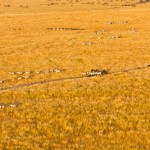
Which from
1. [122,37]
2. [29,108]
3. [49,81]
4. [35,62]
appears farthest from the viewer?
[122,37]

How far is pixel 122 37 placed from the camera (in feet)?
209

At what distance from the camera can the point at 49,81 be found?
119ft

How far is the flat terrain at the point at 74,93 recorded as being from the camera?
2191cm

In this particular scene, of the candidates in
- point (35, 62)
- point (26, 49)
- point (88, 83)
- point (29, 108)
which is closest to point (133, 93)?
point (88, 83)

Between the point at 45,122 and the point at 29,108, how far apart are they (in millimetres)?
3086

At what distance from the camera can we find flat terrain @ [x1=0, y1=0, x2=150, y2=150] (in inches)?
862

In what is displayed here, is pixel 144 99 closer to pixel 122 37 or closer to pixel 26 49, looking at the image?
pixel 26 49

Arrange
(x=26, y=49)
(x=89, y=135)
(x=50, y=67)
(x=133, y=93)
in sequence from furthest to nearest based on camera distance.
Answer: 1. (x=26, y=49)
2. (x=50, y=67)
3. (x=133, y=93)
4. (x=89, y=135)

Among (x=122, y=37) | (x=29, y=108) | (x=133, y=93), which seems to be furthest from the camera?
(x=122, y=37)

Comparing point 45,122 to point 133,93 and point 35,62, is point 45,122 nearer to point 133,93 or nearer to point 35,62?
point 133,93

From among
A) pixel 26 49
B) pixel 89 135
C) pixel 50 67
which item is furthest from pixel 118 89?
pixel 26 49

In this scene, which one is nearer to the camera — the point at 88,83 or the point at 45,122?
the point at 45,122

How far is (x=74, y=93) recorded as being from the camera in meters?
30.9

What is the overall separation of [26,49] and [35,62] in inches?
382
